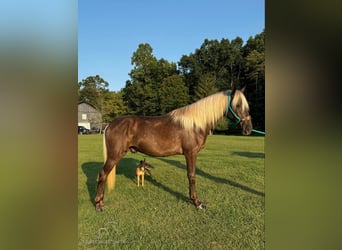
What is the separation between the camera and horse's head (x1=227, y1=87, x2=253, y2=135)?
142 inches

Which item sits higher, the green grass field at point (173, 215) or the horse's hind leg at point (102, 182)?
the horse's hind leg at point (102, 182)

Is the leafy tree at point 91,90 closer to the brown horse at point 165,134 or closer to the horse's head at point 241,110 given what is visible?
the brown horse at point 165,134

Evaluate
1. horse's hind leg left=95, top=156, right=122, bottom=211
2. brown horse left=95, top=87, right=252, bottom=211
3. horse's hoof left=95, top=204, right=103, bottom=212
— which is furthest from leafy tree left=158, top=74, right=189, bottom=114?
horse's hoof left=95, top=204, right=103, bottom=212

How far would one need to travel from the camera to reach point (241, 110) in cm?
370

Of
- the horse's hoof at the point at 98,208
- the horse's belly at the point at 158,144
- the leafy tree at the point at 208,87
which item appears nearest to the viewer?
the horse's hoof at the point at 98,208

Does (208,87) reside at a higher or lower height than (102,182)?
higher

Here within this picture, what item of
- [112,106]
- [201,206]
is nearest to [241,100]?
[201,206]

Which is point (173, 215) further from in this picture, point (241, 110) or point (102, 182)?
point (241, 110)

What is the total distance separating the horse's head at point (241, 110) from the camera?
3.61 metres

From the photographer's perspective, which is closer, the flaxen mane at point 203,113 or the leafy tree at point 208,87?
the flaxen mane at point 203,113

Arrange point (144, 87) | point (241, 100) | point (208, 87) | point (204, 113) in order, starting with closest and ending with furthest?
1. point (241, 100)
2. point (204, 113)
3. point (144, 87)
4. point (208, 87)

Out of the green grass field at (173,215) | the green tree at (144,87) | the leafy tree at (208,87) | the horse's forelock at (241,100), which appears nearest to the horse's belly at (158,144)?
the green grass field at (173,215)

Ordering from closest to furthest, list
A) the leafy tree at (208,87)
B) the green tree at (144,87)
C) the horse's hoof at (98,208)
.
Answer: the horse's hoof at (98,208)
the green tree at (144,87)
the leafy tree at (208,87)
